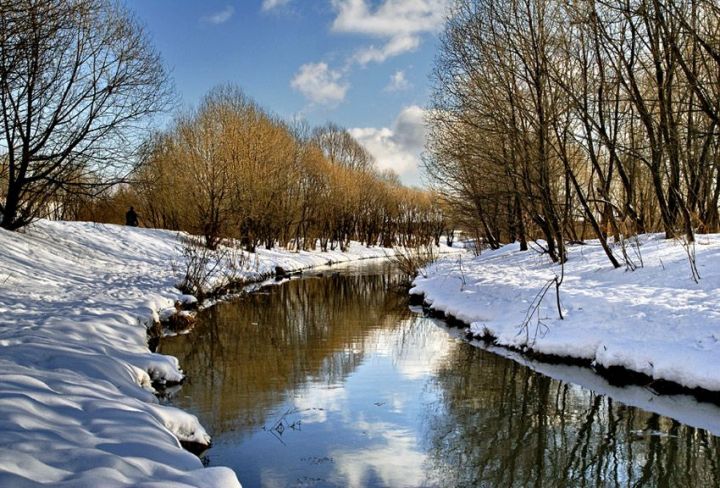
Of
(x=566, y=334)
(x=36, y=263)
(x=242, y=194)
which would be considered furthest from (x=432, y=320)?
(x=242, y=194)

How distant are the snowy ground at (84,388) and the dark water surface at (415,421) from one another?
0.88 meters

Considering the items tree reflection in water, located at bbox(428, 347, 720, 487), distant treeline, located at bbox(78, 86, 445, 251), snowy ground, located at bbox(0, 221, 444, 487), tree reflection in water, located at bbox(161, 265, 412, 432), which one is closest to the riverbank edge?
tree reflection in water, located at bbox(428, 347, 720, 487)

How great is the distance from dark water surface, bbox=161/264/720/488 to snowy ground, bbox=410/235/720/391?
56 cm

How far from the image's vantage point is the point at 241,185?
95.6ft

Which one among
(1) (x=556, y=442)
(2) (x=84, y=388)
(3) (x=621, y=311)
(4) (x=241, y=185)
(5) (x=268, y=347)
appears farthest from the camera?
(4) (x=241, y=185)

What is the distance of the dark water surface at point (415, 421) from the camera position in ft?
17.1

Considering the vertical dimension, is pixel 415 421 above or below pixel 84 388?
below

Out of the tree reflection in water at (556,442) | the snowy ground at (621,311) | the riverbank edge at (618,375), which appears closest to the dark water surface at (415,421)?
the tree reflection in water at (556,442)

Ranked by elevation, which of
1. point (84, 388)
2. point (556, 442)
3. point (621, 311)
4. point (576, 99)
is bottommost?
point (556, 442)

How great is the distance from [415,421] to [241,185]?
24.2 metres

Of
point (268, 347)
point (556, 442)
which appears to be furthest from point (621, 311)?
point (268, 347)

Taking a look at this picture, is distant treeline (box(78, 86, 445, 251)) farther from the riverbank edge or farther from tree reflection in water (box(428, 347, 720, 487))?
tree reflection in water (box(428, 347, 720, 487))

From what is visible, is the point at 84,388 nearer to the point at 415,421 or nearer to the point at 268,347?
the point at 415,421

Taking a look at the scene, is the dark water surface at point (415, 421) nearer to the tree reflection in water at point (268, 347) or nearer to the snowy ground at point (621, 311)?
the tree reflection in water at point (268, 347)
